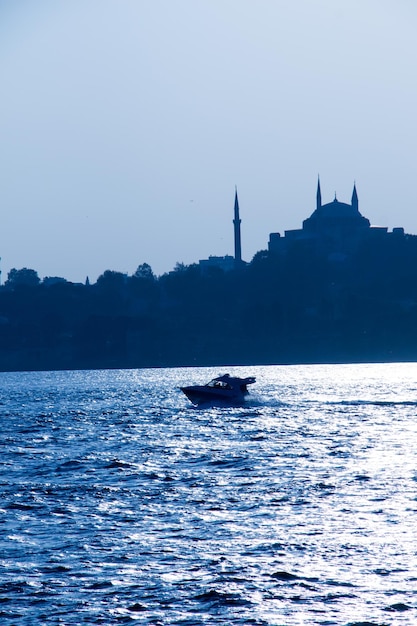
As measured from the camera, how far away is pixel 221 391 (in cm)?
10594

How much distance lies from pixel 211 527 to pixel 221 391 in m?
67.9

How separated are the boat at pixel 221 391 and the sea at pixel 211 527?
25.2 meters

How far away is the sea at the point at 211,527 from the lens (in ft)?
93.6

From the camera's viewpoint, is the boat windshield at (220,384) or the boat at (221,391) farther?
the boat windshield at (220,384)

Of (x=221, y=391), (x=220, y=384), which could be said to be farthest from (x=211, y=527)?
(x=220, y=384)

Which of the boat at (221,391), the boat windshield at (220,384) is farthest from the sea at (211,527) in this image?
the boat windshield at (220,384)

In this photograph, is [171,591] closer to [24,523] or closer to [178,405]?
[24,523]

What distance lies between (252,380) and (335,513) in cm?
6582

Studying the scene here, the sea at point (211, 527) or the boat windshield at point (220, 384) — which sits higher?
the boat windshield at point (220, 384)

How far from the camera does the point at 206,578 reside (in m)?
31.1

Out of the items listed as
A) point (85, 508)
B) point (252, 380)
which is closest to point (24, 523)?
point (85, 508)

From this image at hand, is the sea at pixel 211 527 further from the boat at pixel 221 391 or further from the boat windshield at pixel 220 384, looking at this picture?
the boat windshield at pixel 220 384

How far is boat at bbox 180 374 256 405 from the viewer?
105 meters

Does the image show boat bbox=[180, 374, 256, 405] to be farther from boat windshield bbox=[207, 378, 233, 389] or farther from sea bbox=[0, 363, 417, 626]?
sea bbox=[0, 363, 417, 626]
